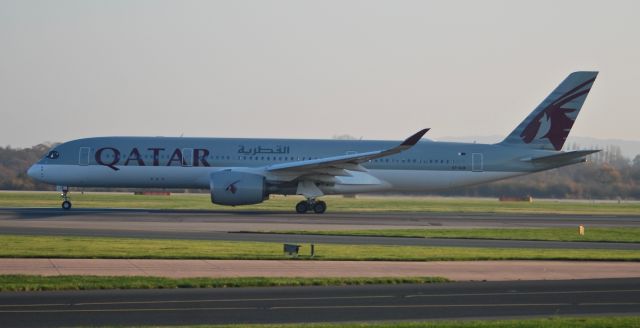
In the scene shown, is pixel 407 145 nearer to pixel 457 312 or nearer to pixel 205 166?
pixel 205 166

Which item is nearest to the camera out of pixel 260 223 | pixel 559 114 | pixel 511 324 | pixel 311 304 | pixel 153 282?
pixel 511 324

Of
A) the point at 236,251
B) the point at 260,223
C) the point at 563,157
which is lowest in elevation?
the point at 236,251

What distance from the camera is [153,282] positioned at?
19.2 meters

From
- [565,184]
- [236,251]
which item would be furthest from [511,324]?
[565,184]

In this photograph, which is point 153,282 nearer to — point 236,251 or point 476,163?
point 236,251

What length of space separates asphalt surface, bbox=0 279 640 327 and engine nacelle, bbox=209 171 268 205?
2513cm

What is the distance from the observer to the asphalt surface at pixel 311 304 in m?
15.3

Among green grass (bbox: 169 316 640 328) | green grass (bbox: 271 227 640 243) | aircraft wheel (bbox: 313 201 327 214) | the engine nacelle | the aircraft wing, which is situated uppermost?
the aircraft wing

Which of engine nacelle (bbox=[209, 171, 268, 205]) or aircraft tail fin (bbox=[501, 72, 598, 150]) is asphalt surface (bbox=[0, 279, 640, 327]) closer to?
engine nacelle (bbox=[209, 171, 268, 205])

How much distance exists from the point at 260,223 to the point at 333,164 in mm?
7849

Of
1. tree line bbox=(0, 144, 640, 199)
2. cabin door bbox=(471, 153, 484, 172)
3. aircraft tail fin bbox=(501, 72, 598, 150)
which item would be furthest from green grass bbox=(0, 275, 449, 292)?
tree line bbox=(0, 144, 640, 199)

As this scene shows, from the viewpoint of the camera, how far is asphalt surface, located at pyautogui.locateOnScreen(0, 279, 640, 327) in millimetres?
15258

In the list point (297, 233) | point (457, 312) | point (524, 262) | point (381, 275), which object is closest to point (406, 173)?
point (297, 233)

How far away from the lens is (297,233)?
110ft
